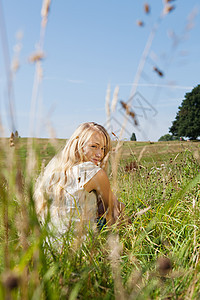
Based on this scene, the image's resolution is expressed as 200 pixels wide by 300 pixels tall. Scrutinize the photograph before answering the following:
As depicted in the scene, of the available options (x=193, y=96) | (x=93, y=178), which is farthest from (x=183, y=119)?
(x=93, y=178)

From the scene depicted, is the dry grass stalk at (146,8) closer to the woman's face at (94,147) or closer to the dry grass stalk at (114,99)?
the dry grass stalk at (114,99)

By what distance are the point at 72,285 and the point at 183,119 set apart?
115 ft

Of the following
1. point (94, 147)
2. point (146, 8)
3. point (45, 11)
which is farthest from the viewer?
point (94, 147)

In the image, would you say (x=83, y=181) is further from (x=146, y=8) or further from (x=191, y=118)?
(x=191, y=118)

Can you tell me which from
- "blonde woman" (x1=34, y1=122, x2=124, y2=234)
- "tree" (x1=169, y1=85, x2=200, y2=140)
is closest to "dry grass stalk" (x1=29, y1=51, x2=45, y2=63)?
"blonde woman" (x1=34, y1=122, x2=124, y2=234)

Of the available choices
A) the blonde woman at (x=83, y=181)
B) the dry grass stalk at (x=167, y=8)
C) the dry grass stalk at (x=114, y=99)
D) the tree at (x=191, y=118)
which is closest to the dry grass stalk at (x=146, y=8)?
the dry grass stalk at (x=167, y=8)

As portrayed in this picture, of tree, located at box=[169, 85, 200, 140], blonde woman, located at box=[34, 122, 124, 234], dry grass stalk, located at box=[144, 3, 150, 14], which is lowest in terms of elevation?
blonde woman, located at box=[34, 122, 124, 234]

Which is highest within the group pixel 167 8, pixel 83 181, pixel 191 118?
pixel 191 118

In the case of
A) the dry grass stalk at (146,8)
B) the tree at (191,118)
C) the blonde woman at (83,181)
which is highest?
the tree at (191,118)

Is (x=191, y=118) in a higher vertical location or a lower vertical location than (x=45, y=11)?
higher

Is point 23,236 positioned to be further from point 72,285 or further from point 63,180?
point 63,180

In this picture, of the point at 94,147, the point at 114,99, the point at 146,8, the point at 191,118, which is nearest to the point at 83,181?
the point at 94,147

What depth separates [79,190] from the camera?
235 cm

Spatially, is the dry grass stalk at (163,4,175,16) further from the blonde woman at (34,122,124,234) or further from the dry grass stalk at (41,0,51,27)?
the blonde woman at (34,122,124,234)
